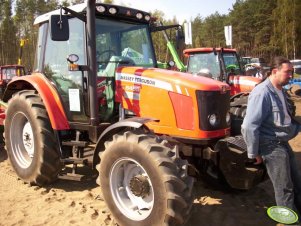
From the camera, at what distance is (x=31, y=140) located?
514 centimetres

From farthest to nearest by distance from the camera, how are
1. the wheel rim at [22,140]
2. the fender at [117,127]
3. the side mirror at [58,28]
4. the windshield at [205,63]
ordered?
the windshield at [205,63], the wheel rim at [22,140], the side mirror at [58,28], the fender at [117,127]

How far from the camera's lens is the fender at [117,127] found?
11.7ft

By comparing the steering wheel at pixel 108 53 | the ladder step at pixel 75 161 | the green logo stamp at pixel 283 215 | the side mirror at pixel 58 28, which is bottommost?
the green logo stamp at pixel 283 215

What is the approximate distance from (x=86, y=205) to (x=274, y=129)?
2.42 meters

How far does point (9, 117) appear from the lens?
5.21 meters

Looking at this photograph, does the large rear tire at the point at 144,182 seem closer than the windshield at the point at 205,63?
Yes

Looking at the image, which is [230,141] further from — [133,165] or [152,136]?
[133,165]

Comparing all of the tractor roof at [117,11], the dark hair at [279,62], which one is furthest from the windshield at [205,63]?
the dark hair at [279,62]

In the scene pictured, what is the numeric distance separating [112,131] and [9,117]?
2.15 metres

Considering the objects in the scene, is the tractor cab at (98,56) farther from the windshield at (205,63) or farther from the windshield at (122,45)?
the windshield at (205,63)

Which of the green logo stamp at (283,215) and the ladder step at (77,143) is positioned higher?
the ladder step at (77,143)

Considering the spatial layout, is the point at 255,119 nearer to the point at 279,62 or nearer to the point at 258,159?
the point at 258,159

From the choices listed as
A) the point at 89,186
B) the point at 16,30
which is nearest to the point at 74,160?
the point at 89,186

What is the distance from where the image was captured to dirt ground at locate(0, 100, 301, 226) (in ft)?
12.8
